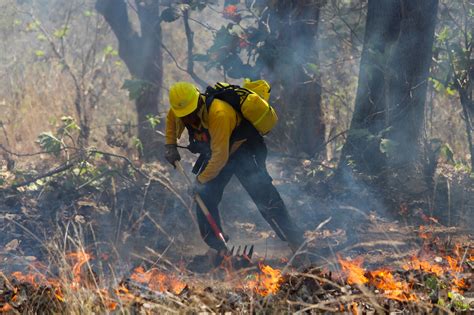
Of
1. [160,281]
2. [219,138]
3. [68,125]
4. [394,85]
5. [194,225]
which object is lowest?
[194,225]

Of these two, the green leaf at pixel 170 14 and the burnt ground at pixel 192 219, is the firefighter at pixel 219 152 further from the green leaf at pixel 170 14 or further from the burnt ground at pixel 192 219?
the green leaf at pixel 170 14

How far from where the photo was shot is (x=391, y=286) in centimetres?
454

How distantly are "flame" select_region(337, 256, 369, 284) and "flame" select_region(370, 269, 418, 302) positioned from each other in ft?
0.25

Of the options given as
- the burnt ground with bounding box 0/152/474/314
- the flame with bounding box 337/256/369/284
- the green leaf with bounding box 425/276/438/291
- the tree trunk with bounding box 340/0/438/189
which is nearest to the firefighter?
the burnt ground with bounding box 0/152/474/314

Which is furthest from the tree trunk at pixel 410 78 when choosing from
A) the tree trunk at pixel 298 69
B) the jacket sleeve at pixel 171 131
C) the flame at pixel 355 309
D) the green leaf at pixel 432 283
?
the flame at pixel 355 309

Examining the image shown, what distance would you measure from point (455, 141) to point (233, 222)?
386 cm

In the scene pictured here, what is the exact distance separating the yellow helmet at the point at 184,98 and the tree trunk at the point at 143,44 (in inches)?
132

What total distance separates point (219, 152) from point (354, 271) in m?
1.41

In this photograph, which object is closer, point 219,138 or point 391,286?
point 391,286

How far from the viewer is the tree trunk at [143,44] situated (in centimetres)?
898

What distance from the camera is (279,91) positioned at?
8820 millimetres

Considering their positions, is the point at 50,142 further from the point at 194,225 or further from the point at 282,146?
the point at 282,146

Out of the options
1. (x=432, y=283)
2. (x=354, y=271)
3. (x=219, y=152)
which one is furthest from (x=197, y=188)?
(x=432, y=283)

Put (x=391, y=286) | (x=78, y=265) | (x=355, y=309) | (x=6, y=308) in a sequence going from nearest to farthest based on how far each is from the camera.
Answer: (x=355, y=309) < (x=6, y=308) < (x=391, y=286) < (x=78, y=265)
